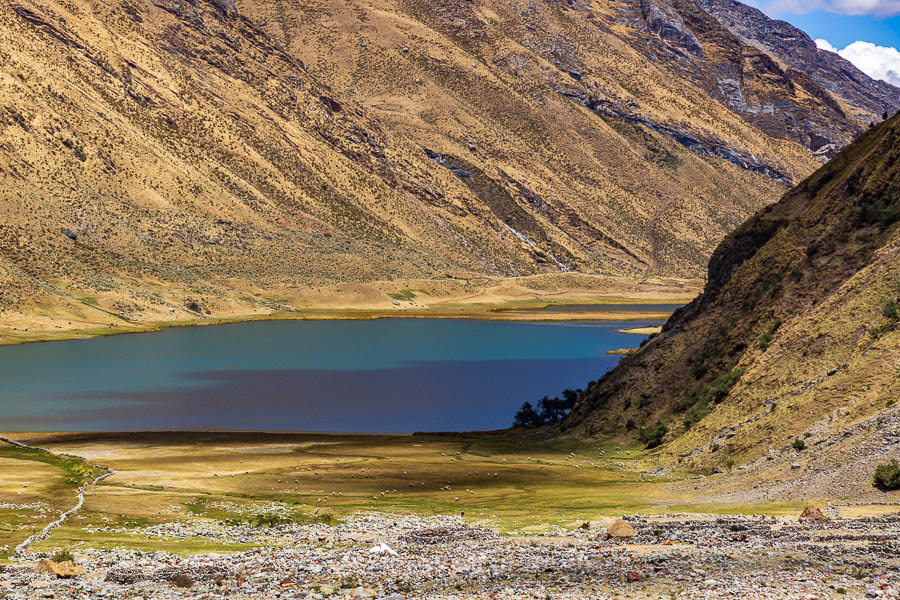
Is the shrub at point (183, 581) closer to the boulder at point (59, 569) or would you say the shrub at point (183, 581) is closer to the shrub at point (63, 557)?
the boulder at point (59, 569)

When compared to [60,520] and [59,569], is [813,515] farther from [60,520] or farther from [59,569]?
[60,520]

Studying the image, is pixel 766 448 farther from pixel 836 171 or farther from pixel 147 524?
pixel 836 171

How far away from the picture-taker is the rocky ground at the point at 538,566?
20.4 metres

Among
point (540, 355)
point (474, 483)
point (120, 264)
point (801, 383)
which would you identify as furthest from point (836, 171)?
point (120, 264)

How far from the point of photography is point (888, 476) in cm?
2975

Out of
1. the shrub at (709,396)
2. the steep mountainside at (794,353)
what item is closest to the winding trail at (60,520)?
the steep mountainside at (794,353)

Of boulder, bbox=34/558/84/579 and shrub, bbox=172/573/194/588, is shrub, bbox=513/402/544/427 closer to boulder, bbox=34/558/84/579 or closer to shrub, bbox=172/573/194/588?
shrub, bbox=172/573/194/588

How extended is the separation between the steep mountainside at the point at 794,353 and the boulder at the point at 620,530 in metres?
8.44

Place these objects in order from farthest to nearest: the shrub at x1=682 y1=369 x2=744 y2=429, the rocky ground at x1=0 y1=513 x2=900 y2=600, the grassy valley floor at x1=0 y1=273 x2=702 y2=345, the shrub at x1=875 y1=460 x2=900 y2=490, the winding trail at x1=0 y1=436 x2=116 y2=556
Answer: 1. the grassy valley floor at x1=0 y1=273 x2=702 y2=345
2. the shrub at x1=682 y1=369 x2=744 y2=429
3. the shrub at x1=875 y1=460 x2=900 y2=490
4. the winding trail at x1=0 y1=436 x2=116 y2=556
5. the rocky ground at x1=0 y1=513 x2=900 y2=600

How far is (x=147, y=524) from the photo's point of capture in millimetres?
33531

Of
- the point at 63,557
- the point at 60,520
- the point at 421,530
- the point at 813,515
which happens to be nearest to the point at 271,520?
A: the point at 421,530

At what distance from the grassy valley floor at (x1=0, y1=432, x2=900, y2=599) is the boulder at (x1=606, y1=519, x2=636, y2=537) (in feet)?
1.03

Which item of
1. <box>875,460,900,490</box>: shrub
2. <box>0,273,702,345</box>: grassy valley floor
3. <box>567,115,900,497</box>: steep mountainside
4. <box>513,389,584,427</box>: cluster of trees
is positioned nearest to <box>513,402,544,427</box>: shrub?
<box>513,389,584,427</box>: cluster of trees

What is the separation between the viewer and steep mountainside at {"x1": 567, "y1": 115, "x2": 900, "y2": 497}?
35875 millimetres
